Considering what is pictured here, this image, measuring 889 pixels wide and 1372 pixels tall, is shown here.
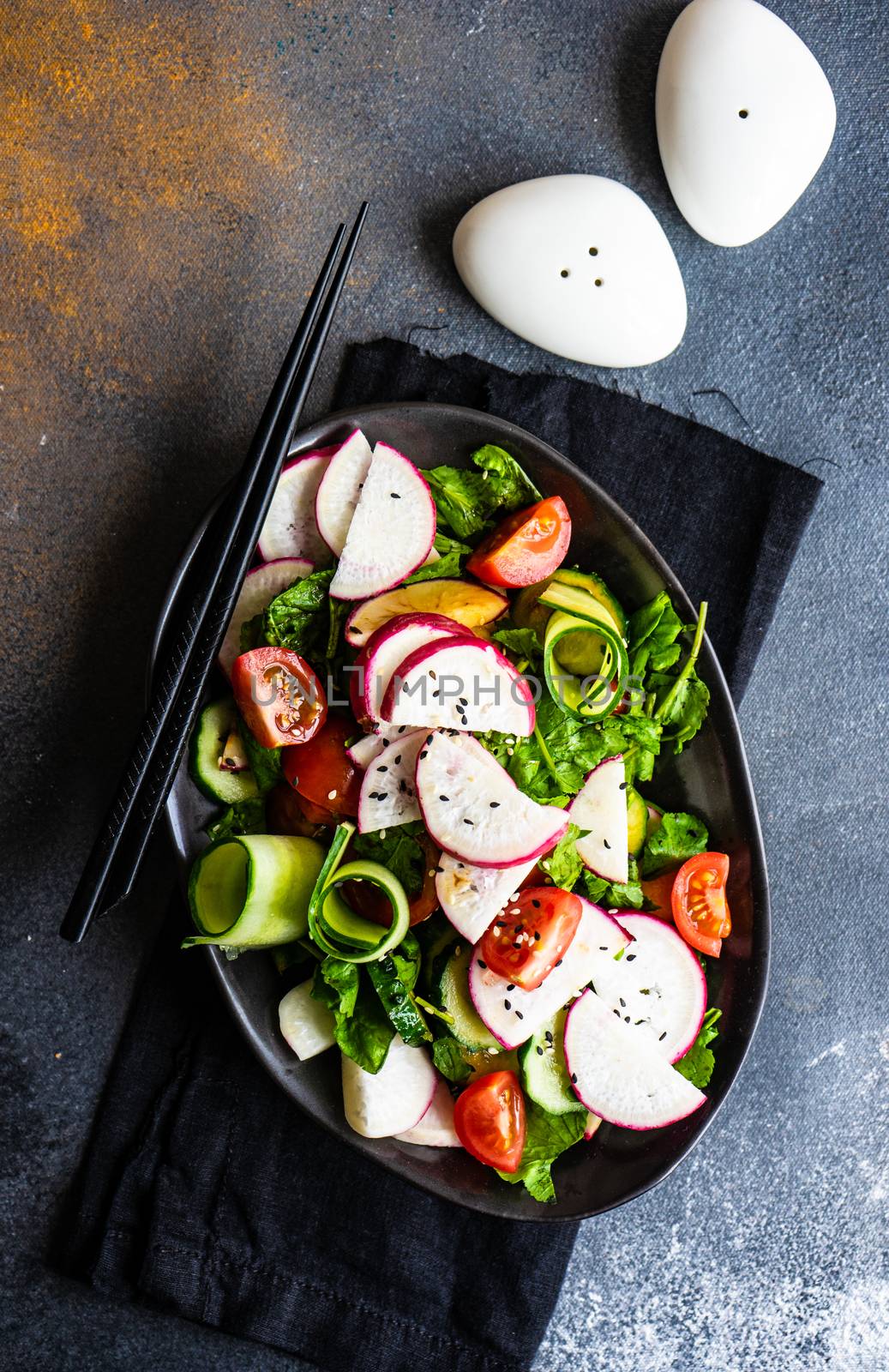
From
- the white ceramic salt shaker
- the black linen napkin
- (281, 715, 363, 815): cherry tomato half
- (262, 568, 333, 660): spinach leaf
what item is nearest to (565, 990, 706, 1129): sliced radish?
the black linen napkin

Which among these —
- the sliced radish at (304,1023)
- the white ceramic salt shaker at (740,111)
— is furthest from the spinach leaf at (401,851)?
the white ceramic salt shaker at (740,111)

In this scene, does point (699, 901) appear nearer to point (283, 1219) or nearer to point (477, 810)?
point (477, 810)

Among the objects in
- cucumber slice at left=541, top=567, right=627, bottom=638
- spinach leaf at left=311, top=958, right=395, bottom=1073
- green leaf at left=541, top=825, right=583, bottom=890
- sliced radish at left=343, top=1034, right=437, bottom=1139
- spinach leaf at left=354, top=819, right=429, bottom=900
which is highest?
cucumber slice at left=541, top=567, right=627, bottom=638

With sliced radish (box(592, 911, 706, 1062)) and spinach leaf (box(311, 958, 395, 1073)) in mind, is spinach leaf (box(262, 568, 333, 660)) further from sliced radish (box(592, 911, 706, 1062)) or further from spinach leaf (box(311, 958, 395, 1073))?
sliced radish (box(592, 911, 706, 1062))

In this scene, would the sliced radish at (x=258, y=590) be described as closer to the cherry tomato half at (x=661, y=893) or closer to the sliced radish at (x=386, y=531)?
the sliced radish at (x=386, y=531)

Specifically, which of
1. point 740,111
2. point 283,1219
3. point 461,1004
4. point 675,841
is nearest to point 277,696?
point 461,1004
